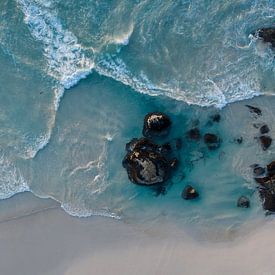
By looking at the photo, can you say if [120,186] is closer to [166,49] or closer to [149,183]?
[149,183]

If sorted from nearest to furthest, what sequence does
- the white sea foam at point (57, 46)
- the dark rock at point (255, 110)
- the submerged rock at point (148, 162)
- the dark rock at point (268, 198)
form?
1. the dark rock at point (268, 198)
2. the submerged rock at point (148, 162)
3. the dark rock at point (255, 110)
4. the white sea foam at point (57, 46)

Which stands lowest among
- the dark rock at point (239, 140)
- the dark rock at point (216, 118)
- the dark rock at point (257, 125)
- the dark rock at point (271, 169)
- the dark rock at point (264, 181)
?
the dark rock at point (264, 181)

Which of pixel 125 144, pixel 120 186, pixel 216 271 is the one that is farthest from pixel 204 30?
pixel 216 271

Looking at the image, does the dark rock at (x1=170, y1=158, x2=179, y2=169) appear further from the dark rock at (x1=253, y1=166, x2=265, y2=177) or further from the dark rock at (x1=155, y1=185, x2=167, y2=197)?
the dark rock at (x1=253, y1=166, x2=265, y2=177)

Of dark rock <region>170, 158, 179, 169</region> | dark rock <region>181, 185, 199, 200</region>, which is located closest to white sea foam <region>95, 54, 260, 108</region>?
dark rock <region>170, 158, 179, 169</region>

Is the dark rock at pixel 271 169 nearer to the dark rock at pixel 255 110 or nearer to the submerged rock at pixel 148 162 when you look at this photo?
the dark rock at pixel 255 110

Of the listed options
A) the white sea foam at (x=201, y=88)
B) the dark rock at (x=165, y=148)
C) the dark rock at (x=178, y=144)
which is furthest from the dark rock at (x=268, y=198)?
the dark rock at (x=165, y=148)

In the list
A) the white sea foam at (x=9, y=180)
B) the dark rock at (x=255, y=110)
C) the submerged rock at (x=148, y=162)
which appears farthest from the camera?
the white sea foam at (x=9, y=180)

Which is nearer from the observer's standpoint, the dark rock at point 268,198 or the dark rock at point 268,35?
the dark rock at point 268,198
